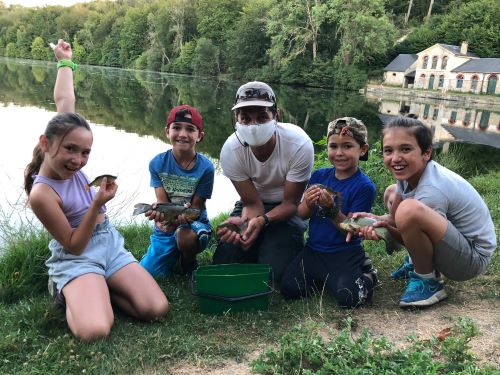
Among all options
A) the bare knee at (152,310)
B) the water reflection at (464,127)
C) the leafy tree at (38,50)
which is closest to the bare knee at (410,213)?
the bare knee at (152,310)

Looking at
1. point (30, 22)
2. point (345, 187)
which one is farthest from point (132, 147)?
point (30, 22)

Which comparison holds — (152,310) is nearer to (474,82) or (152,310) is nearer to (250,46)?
(474,82)

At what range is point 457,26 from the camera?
55.4m

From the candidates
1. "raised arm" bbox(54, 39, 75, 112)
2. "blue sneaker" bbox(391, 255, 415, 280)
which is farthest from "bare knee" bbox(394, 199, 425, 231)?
"raised arm" bbox(54, 39, 75, 112)

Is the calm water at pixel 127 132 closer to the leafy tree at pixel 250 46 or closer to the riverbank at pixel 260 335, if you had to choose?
the riverbank at pixel 260 335

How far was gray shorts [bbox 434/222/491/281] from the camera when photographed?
119 inches

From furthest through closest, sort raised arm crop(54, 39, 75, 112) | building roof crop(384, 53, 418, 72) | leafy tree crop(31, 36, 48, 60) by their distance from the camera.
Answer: leafy tree crop(31, 36, 48, 60), building roof crop(384, 53, 418, 72), raised arm crop(54, 39, 75, 112)

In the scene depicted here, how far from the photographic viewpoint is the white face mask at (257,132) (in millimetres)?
3703

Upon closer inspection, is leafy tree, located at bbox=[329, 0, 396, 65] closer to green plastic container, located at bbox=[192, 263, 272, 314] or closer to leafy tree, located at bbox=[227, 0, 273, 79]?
leafy tree, located at bbox=[227, 0, 273, 79]

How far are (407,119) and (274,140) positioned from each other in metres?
1.18

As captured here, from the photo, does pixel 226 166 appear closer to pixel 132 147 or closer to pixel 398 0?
pixel 132 147

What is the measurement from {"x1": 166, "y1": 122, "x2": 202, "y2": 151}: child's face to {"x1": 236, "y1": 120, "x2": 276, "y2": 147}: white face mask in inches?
20.1

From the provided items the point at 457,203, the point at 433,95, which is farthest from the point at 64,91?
the point at 433,95

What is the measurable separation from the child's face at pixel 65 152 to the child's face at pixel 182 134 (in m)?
0.98
